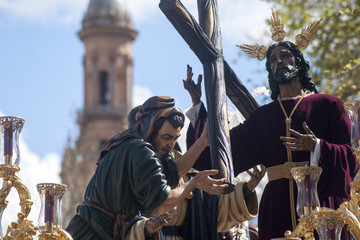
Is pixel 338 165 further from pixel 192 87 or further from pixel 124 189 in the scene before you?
pixel 124 189

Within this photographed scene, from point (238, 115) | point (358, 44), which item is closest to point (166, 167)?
point (238, 115)

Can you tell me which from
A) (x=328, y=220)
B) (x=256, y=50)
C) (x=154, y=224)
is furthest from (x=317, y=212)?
(x=256, y=50)

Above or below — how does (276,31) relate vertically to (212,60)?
above

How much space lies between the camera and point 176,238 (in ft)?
38.7

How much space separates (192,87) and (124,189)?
5.94ft

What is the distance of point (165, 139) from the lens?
10961 millimetres

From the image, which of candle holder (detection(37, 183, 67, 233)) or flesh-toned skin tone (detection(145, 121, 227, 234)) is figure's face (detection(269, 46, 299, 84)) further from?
candle holder (detection(37, 183, 67, 233))

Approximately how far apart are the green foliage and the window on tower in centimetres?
5721

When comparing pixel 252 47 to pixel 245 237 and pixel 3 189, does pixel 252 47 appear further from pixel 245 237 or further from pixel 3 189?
pixel 3 189

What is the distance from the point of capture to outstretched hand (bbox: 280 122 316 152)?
11.2m

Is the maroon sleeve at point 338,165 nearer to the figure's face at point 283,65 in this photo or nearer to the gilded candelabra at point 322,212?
the figure's face at point 283,65

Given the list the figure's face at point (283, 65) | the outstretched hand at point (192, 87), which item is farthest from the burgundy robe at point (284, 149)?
the outstretched hand at point (192, 87)

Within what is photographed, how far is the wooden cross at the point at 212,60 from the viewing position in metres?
11.2

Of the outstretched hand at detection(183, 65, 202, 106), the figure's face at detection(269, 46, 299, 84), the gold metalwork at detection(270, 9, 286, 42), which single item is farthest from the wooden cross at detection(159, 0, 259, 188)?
the gold metalwork at detection(270, 9, 286, 42)
